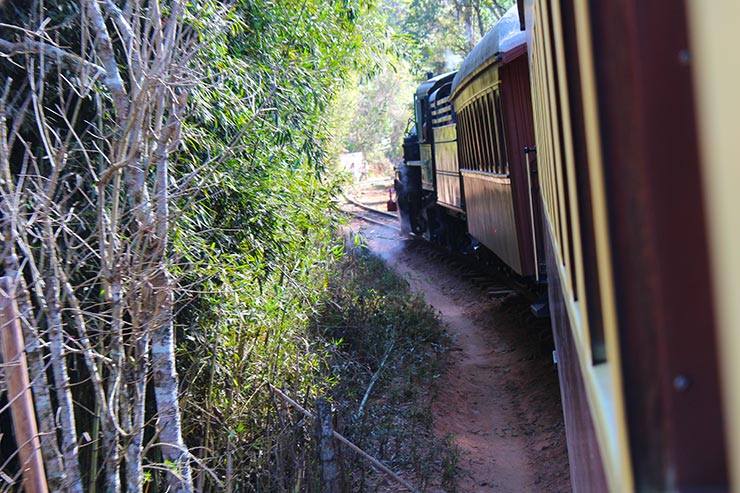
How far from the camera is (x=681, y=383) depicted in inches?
27.5

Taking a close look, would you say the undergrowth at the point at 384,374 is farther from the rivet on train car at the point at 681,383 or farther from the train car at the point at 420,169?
the train car at the point at 420,169

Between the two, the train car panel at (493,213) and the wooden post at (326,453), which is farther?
the train car panel at (493,213)

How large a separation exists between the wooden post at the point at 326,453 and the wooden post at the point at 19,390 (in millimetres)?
1928

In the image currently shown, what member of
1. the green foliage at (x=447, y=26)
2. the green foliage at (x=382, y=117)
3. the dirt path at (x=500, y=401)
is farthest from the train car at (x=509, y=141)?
the green foliage at (x=382, y=117)

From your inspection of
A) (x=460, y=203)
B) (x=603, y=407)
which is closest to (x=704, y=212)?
(x=603, y=407)

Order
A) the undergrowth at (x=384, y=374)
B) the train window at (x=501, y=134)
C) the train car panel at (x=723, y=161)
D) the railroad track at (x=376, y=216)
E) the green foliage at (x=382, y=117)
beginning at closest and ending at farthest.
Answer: the train car panel at (x=723, y=161) < the undergrowth at (x=384, y=374) < the train window at (x=501, y=134) < the railroad track at (x=376, y=216) < the green foliage at (x=382, y=117)

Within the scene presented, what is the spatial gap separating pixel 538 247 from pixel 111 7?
470 centimetres

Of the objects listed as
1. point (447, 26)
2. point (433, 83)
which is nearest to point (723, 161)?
point (433, 83)

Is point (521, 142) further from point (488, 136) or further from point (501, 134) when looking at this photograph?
point (488, 136)

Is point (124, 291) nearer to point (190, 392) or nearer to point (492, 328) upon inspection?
point (190, 392)

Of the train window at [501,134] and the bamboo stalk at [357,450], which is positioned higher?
the train window at [501,134]

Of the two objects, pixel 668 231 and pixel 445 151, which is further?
pixel 445 151

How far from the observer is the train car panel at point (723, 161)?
1.84 ft

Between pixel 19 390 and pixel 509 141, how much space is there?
540cm
